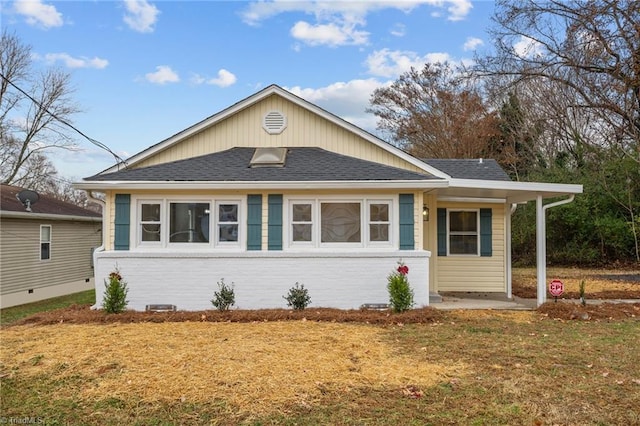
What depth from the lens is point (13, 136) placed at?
23719 millimetres

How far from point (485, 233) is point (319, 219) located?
463 centimetres

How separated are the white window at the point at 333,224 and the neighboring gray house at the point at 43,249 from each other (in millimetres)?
9177

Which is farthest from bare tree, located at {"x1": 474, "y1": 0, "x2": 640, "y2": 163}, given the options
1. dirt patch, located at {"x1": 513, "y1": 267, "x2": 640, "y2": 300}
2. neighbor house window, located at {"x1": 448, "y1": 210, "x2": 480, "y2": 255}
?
neighbor house window, located at {"x1": 448, "y1": 210, "x2": 480, "y2": 255}

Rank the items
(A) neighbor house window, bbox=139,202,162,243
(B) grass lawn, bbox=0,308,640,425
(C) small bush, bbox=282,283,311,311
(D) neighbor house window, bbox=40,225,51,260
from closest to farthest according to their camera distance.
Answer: (B) grass lawn, bbox=0,308,640,425 → (C) small bush, bbox=282,283,311,311 → (A) neighbor house window, bbox=139,202,162,243 → (D) neighbor house window, bbox=40,225,51,260

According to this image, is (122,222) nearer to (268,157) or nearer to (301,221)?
(268,157)

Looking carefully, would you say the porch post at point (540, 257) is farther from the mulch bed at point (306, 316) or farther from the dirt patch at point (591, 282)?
the dirt patch at point (591, 282)

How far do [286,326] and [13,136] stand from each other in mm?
23645

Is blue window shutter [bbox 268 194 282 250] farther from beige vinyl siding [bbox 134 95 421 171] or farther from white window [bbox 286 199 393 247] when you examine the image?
beige vinyl siding [bbox 134 95 421 171]

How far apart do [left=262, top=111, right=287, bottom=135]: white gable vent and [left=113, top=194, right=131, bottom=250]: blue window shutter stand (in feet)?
11.4

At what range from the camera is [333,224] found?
8859 millimetres

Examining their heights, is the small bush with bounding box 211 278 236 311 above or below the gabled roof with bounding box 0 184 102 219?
below

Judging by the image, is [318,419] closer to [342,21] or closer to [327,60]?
[342,21]

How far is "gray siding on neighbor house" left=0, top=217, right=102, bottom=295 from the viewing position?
13078 mm

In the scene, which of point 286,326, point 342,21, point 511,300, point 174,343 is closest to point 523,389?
point 286,326
